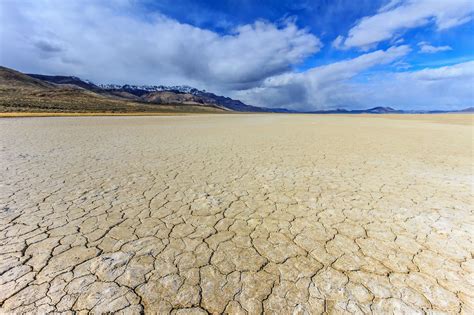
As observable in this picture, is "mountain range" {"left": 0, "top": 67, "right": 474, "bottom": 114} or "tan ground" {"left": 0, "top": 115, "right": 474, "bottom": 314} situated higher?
"mountain range" {"left": 0, "top": 67, "right": 474, "bottom": 114}

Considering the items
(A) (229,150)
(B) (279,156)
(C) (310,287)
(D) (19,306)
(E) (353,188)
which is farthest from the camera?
(A) (229,150)

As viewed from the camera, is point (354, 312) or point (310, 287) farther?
point (310, 287)

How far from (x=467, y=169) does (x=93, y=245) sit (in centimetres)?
833

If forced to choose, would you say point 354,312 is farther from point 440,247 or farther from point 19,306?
point 19,306

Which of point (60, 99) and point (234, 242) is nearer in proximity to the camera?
point (234, 242)

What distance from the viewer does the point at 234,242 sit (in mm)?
2549

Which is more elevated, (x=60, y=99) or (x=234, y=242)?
(x=60, y=99)

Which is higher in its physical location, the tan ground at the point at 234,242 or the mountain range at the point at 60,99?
the mountain range at the point at 60,99

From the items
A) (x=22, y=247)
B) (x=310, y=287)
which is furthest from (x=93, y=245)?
(x=310, y=287)

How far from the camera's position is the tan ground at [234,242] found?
1.80 meters

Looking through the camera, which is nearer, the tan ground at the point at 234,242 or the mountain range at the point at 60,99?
the tan ground at the point at 234,242

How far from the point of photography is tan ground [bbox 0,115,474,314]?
1799 mm

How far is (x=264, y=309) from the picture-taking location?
5.59 ft

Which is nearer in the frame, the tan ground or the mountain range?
the tan ground
